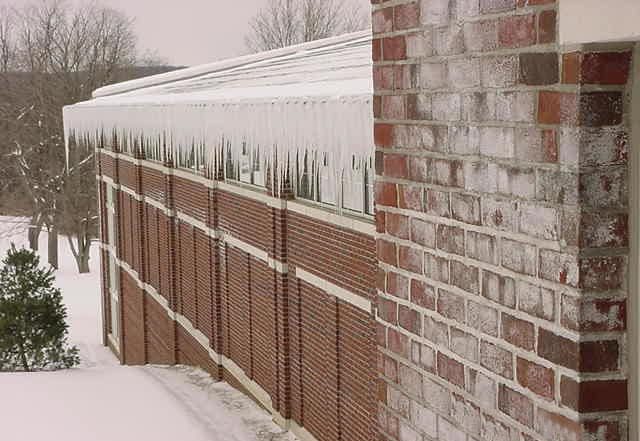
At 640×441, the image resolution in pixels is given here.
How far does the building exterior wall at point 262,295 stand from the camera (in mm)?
11422

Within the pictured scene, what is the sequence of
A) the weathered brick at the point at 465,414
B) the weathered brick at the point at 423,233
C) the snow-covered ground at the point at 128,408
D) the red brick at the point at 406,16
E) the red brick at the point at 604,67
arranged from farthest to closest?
the snow-covered ground at the point at 128,408 < the red brick at the point at 406,16 < the weathered brick at the point at 423,233 < the weathered brick at the point at 465,414 < the red brick at the point at 604,67

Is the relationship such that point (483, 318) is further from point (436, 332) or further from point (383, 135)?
point (383, 135)

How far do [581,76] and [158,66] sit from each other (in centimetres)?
Result: 7884

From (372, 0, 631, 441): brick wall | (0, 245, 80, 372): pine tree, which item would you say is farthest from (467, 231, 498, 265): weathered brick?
(0, 245, 80, 372): pine tree

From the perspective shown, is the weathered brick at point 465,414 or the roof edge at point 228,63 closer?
the weathered brick at point 465,414

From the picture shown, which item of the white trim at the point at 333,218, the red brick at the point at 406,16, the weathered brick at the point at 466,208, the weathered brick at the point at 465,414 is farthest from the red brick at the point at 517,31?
the white trim at the point at 333,218

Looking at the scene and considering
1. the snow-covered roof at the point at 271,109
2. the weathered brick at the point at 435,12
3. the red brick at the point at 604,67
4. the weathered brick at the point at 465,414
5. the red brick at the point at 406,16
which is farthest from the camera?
the snow-covered roof at the point at 271,109

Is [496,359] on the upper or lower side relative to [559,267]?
lower

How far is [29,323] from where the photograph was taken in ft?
76.3

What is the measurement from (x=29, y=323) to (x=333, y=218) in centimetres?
1352

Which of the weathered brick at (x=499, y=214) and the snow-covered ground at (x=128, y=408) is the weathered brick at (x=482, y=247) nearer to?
the weathered brick at (x=499, y=214)

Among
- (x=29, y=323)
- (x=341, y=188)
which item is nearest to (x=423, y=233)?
(x=341, y=188)

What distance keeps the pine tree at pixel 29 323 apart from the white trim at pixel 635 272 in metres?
21.5

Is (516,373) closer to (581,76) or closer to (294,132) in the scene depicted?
(581,76)
